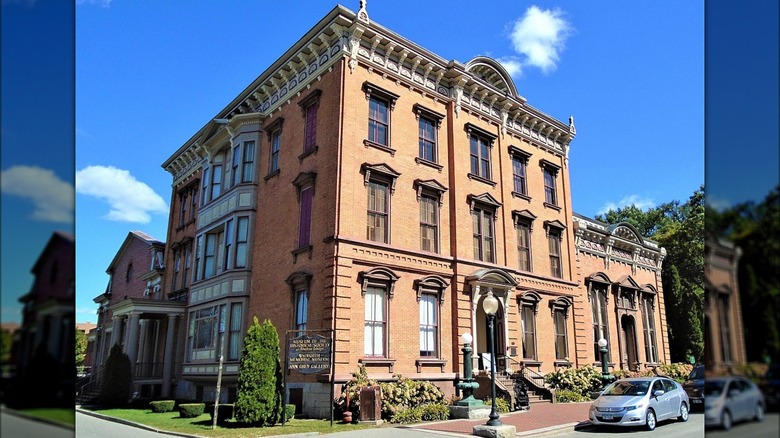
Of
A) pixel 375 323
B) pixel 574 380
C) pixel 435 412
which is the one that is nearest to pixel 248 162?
pixel 375 323

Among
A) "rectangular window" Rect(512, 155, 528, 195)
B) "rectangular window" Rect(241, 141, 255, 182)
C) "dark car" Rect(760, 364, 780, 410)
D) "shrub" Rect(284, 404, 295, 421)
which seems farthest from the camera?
"rectangular window" Rect(512, 155, 528, 195)

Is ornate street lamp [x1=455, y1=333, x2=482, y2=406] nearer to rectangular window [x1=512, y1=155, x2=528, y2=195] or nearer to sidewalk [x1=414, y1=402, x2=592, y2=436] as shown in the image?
sidewalk [x1=414, y1=402, x2=592, y2=436]

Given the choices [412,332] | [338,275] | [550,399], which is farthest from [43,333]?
[550,399]

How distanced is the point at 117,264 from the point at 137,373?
66.3ft

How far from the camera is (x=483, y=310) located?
2519 centimetres

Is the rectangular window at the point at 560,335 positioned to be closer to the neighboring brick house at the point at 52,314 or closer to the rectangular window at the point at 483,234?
the rectangular window at the point at 483,234

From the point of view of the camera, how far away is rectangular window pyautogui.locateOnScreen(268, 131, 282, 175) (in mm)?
25405

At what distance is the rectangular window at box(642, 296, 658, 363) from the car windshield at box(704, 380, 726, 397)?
39.2 meters

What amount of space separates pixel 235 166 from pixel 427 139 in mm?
10284

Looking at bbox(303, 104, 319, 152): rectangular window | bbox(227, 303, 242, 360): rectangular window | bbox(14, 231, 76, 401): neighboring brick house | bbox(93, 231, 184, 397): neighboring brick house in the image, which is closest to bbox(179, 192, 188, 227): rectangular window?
bbox(93, 231, 184, 397): neighboring brick house

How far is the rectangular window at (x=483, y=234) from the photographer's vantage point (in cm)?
2527

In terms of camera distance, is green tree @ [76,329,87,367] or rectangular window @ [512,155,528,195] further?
rectangular window @ [512,155,528,195]

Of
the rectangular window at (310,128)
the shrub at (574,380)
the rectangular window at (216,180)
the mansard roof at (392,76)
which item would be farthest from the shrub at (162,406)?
the shrub at (574,380)

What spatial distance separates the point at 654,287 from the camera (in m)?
39.8
